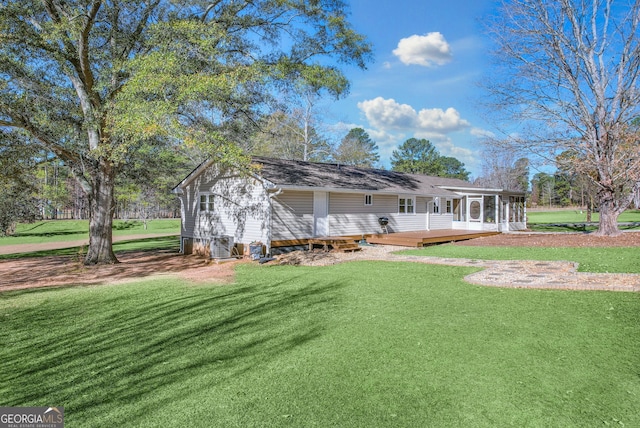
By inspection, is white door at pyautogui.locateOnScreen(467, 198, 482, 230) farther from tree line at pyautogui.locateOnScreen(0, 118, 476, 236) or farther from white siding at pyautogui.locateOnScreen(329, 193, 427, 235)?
tree line at pyautogui.locateOnScreen(0, 118, 476, 236)

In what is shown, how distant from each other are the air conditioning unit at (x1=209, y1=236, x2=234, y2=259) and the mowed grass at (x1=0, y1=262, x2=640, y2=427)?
21.4 feet

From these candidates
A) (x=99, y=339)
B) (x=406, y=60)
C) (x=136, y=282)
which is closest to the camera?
(x=99, y=339)

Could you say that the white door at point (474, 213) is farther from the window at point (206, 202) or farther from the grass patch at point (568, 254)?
the window at point (206, 202)

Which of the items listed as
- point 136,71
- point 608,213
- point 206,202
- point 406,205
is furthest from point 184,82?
point 608,213

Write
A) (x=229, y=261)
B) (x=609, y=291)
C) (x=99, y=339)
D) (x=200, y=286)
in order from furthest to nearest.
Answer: (x=229, y=261) < (x=200, y=286) < (x=609, y=291) < (x=99, y=339)

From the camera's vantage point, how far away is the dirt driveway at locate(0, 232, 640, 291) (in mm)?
10680

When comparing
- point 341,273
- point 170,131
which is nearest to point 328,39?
point 170,131

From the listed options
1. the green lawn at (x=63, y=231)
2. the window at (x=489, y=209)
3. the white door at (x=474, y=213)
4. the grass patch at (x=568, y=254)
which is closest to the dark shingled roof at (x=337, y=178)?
the white door at (x=474, y=213)

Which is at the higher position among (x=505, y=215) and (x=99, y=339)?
(x=505, y=215)

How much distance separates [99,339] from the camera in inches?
214

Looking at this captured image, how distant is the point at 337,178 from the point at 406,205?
4556mm

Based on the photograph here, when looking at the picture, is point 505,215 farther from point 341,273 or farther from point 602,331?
point 602,331

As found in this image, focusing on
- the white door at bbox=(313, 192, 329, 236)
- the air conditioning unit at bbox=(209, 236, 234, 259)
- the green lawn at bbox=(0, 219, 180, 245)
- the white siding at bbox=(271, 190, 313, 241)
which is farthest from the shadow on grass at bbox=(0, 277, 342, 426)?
the green lawn at bbox=(0, 219, 180, 245)

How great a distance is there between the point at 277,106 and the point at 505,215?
16.7m
